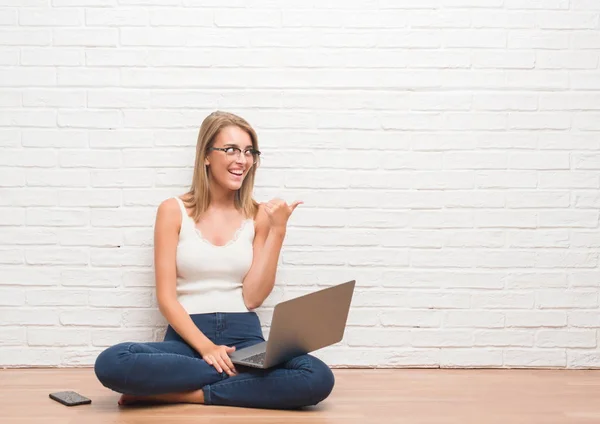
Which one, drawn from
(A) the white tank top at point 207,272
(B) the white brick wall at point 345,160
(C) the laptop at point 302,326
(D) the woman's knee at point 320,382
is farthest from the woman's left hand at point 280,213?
(D) the woman's knee at point 320,382

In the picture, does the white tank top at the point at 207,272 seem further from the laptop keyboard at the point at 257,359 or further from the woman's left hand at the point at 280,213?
the laptop keyboard at the point at 257,359

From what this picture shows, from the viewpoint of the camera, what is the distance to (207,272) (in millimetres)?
2730

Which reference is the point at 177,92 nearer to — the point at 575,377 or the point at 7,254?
the point at 7,254

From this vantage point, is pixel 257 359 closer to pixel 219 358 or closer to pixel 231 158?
pixel 219 358

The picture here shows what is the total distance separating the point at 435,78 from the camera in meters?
3.01

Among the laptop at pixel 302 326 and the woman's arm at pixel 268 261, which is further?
the woman's arm at pixel 268 261

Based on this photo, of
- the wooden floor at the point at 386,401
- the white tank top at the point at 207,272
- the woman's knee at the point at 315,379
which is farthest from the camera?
the white tank top at the point at 207,272

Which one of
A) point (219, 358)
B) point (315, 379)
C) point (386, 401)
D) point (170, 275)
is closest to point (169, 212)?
point (170, 275)

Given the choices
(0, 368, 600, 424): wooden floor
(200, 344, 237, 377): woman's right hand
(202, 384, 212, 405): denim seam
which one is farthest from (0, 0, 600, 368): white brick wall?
(202, 384, 212, 405): denim seam

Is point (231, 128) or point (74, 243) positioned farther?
point (74, 243)

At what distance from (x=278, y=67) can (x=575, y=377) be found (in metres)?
1.61

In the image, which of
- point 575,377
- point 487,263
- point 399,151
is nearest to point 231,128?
point 399,151

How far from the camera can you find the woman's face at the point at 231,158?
2.77m

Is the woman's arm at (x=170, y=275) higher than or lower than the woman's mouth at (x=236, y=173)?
lower
